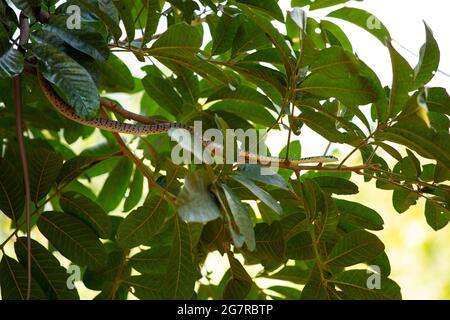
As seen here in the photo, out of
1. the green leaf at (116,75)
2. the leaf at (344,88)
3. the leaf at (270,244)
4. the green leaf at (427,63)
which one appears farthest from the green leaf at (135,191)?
the green leaf at (427,63)

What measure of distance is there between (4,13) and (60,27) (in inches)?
2.8

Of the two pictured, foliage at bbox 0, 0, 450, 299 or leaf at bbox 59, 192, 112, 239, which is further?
leaf at bbox 59, 192, 112, 239

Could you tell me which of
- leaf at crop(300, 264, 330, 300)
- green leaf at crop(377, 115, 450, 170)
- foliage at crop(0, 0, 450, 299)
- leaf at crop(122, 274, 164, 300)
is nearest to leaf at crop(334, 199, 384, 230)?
foliage at crop(0, 0, 450, 299)

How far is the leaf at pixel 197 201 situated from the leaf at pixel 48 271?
0.40 meters

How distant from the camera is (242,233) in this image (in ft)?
2.17

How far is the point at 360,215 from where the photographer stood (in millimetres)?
1031

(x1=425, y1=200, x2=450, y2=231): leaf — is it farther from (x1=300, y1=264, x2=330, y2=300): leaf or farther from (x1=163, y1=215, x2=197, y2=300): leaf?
(x1=163, y1=215, x2=197, y2=300): leaf

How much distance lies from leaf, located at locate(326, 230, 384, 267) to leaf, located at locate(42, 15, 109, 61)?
0.41 m

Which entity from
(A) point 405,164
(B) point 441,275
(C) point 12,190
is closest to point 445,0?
(B) point 441,275

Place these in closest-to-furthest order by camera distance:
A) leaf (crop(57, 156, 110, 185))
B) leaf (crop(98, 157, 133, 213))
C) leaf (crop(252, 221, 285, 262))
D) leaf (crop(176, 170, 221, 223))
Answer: leaf (crop(176, 170, 221, 223)), leaf (crop(252, 221, 285, 262)), leaf (crop(57, 156, 110, 185)), leaf (crop(98, 157, 133, 213))

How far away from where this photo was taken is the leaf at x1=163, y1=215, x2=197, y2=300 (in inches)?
35.8

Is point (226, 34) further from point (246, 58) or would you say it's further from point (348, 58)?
point (348, 58)
